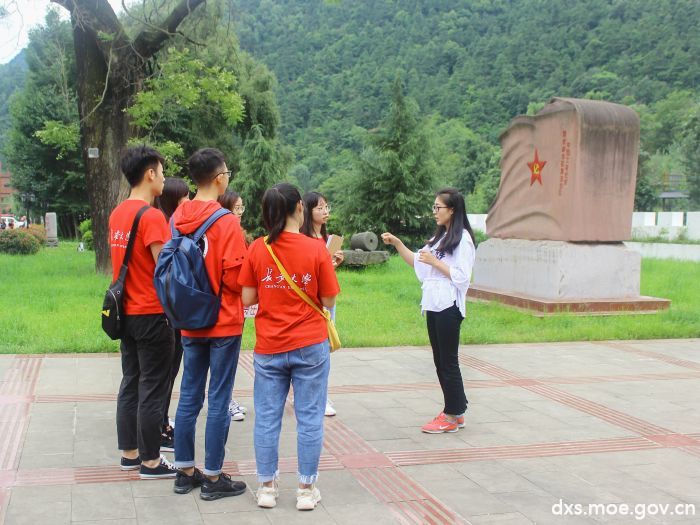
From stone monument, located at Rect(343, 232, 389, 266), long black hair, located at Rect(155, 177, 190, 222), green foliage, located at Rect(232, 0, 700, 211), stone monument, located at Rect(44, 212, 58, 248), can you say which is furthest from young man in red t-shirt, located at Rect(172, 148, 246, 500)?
green foliage, located at Rect(232, 0, 700, 211)

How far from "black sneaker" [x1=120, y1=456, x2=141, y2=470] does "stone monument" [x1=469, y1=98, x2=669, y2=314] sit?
7475 millimetres

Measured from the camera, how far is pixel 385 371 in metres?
7.12

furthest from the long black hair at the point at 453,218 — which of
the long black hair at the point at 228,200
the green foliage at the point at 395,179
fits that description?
the green foliage at the point at 395,179

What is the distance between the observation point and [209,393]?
3904mm

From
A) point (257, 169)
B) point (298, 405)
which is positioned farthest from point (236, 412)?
point (257, 169)

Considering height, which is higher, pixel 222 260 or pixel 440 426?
pixel 222 260

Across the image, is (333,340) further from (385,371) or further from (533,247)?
(533,247)

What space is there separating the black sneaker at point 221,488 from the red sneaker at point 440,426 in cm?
161

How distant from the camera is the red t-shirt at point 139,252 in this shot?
4055 millimetres

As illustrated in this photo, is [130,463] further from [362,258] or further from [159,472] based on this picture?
[362,258]

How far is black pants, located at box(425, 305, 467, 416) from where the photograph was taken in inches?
199

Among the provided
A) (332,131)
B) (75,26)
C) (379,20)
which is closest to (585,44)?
(379,20)

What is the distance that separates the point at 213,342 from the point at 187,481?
30.6 inches

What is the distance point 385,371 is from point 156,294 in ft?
11.4
